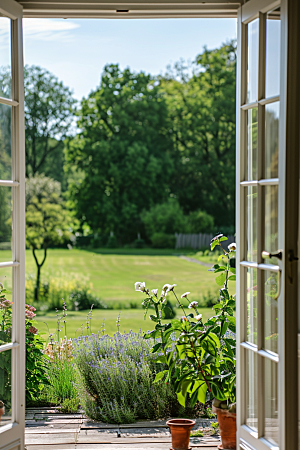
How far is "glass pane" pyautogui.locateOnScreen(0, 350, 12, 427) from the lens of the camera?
204 cm

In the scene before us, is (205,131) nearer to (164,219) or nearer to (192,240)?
(164,219)

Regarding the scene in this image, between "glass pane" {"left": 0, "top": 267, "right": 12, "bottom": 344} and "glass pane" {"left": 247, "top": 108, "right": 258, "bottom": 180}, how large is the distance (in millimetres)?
1287

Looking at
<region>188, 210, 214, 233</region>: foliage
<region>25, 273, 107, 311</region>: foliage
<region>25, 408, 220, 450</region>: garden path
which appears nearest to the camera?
<region>25, 408, 220, 450</region>: garden path

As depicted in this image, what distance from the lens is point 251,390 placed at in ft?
6.75

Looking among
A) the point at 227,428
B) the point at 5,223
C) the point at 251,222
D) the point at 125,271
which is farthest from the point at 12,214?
the point at 125,271

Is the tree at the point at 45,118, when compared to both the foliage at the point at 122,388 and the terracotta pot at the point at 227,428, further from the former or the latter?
the terracotta pot at the point at 227,428

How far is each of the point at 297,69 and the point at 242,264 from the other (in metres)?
0.93

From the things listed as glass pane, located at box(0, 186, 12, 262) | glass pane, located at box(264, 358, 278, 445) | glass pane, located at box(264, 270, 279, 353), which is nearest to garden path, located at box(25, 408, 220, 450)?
glass pane, located at box(264, 358, 278, 445)

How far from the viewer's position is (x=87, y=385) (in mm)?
3033

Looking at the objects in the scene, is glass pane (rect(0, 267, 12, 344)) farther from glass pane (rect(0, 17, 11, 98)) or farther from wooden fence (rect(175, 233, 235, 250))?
wooden fence (rect(175, 233, 235, 250))

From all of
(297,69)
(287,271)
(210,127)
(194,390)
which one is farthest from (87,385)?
(210,127)

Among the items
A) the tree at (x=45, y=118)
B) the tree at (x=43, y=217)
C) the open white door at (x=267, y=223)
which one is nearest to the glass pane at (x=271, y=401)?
the open white door at (x=267, y=223)

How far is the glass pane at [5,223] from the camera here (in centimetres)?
208

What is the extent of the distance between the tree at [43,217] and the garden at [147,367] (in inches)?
211
